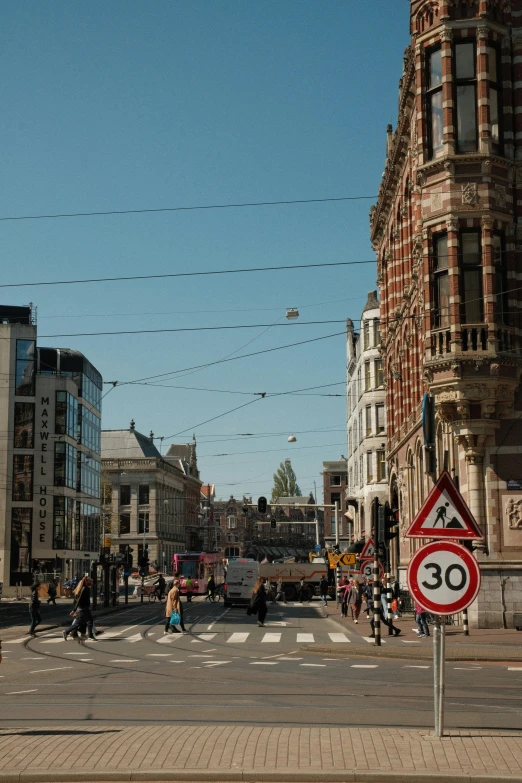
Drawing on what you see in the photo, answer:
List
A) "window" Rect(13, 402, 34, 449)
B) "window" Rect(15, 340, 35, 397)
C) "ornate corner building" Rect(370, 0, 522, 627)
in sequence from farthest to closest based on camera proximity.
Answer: "window" Rect(13, 402, 34, 449) → "window" Rect(15, 340, 35, 397) → "ornate corner building" Rect(370, 0, 522, 627)

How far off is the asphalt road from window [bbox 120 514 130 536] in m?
109

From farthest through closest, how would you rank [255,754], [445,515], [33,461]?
[33,461], [445,515], [255,754]

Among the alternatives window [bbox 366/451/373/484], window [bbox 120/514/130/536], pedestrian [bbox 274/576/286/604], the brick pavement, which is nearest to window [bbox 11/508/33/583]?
pedestrian [bbox 274/576/286/604]

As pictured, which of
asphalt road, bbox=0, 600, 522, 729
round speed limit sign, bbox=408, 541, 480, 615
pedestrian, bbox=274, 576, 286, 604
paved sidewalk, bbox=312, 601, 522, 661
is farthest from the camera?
pedestrian, bbox=274, 576, 286, 604

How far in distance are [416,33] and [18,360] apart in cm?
5520

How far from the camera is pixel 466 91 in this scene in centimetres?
3009

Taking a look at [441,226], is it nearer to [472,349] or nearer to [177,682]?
[472,349]

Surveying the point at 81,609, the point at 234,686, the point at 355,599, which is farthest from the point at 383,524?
the point at 355,599

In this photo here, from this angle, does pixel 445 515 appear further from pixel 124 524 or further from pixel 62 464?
pixel 124 524

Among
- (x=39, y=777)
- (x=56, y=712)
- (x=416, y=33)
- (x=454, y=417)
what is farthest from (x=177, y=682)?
(x=416, y=33)

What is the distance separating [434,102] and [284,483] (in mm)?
153083

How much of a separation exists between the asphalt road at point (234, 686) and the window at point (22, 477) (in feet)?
174

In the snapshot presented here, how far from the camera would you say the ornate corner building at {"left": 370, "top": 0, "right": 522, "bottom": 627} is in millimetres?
28766

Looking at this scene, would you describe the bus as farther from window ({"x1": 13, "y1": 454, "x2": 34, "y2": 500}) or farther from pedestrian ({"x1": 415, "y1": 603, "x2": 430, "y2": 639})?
pedestrian ({"x1": 415, "y1": 603, "x2": 430, "y2": 639})
